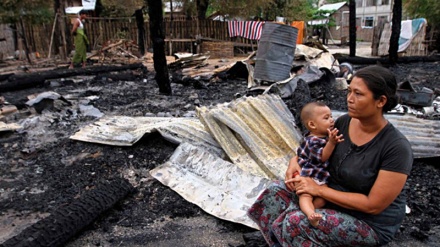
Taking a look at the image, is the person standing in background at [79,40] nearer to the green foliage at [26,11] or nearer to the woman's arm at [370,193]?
the green foliage at [26,11]

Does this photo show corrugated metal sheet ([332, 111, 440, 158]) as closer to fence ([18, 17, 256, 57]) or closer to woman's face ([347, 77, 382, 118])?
woman's face ([347, 77, 382, 118])

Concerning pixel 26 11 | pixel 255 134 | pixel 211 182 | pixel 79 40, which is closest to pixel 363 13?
pixel 26 11

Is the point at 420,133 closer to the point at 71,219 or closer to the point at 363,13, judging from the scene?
the point at 71,219

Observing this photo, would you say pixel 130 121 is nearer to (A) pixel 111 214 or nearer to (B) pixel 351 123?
(A) pixel 111 214

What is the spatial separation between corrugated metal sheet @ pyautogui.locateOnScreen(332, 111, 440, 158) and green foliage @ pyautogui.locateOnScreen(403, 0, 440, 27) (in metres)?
16.4

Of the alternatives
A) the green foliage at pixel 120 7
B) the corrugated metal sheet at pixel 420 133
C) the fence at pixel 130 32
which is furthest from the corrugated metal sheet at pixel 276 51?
the green foliage at pixel 120 7

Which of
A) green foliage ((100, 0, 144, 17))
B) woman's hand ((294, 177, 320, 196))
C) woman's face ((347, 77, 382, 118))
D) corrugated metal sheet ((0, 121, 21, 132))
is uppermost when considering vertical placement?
green foliage ((100, 0, 144, 17))

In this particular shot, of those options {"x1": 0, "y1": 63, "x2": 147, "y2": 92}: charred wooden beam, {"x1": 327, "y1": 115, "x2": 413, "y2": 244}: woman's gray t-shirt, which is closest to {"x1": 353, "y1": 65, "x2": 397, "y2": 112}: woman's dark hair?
{"x1": 327, "y1": 115, "x2": 413, "y2": 244}: woman's gray t-shirt

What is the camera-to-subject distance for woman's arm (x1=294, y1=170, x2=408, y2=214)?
181cm

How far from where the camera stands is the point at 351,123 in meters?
2.11

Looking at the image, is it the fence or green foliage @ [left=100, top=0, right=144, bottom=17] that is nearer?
the fence

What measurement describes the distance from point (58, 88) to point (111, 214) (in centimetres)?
779

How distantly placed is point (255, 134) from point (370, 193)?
2.33 meters

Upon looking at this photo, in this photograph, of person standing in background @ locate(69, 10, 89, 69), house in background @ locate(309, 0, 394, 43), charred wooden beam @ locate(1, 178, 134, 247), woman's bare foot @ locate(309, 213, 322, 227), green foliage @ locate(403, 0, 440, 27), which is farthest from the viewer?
house in background @ locate(309, 0, 394, 43)
